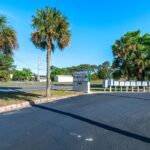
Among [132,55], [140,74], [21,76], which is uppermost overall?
[132,55]

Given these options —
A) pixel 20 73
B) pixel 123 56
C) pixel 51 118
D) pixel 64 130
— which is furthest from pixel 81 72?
pixel 20 73

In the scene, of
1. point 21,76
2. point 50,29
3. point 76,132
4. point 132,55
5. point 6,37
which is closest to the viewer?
point 76,132

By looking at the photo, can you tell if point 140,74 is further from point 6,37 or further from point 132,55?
point 6,37

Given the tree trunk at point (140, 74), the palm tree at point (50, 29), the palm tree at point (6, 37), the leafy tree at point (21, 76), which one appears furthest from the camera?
the leafy tree at point (21, 76)

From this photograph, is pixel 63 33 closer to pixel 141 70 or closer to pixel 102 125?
pixel 102 125

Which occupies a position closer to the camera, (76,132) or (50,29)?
(76,132)

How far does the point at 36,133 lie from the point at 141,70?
4024 cm

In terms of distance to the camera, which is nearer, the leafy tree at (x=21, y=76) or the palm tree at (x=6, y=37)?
the palm tree at (x=6, y=37)

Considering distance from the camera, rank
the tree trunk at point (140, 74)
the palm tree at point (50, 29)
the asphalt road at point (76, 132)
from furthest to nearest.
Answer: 1. the tree trunk at point (140, 74)
2. the palm tree at point (50, 29)
3. the asphalt road at point (76, 132)

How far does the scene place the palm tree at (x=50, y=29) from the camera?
79.6ft

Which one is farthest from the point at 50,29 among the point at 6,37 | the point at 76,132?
the point at 76,132

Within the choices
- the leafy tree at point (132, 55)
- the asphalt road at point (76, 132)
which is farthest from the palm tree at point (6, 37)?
the leafy tree at point (132, 55)

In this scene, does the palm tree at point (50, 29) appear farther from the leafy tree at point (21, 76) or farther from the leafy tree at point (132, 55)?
the leafy tree at point (21, 76)

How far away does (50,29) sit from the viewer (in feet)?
79.5
